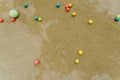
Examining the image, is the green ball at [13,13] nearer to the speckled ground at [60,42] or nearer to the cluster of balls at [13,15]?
the cluster of balls at [13,15]

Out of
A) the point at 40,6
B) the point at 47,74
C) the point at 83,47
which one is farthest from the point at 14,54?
the point at 83,47

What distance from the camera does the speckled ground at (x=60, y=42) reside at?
3.87m

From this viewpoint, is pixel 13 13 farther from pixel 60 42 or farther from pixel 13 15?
pixel 60 42

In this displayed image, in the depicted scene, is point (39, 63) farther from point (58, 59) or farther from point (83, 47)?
point (83, 47)

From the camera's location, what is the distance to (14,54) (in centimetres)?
407

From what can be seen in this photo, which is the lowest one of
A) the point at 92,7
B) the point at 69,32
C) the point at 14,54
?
the point at 14,54

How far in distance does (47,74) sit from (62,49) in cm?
62

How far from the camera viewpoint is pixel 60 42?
13.3ft

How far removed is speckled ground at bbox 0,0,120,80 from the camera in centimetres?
387

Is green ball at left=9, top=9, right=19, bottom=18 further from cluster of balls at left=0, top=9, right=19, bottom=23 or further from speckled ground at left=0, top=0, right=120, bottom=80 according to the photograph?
speckled ground at left=0, top=0, right=120, bottom=80

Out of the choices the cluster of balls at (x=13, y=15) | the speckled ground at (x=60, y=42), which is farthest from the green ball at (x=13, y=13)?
the speckled ground at (x=60, y=42)

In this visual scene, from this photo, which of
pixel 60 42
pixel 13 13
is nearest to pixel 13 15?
pixel 13 13

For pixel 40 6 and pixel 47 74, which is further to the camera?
pixel 40 6

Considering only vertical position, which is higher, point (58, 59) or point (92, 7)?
point (92, 7)
